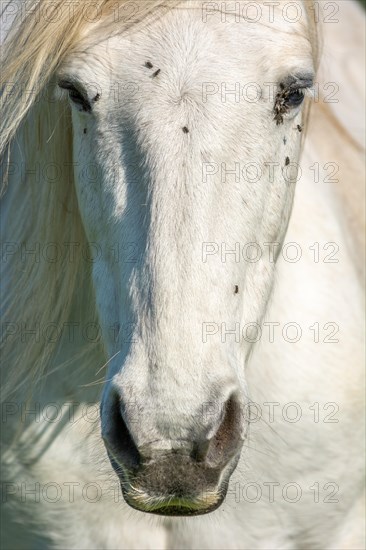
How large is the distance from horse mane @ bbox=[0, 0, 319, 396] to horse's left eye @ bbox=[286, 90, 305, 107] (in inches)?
8.8

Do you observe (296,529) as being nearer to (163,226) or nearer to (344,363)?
(344,363)

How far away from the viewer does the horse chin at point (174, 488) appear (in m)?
1.85

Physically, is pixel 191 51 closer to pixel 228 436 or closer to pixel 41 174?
pixel 41 174

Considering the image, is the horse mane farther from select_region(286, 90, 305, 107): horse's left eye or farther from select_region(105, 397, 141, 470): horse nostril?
select_region(105, 397, 141, 470): horse nostril

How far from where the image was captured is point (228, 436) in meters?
1.91

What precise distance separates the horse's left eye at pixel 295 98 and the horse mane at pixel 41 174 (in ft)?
0.73

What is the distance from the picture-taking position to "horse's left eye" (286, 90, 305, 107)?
6.93 ft

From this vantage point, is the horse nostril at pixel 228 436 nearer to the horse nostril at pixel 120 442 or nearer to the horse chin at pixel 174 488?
the horse chin at pixel 174 488

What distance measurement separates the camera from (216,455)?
1874 mm

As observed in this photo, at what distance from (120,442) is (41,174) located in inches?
32.9

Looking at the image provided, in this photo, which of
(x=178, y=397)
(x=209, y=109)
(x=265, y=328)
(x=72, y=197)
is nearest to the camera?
(x=178, y=397)

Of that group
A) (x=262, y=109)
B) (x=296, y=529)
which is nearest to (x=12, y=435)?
(x=296, y=529)

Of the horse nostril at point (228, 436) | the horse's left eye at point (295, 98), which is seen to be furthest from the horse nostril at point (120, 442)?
the horse's left eye at point (295, 98)

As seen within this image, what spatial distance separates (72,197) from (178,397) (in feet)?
2.65
